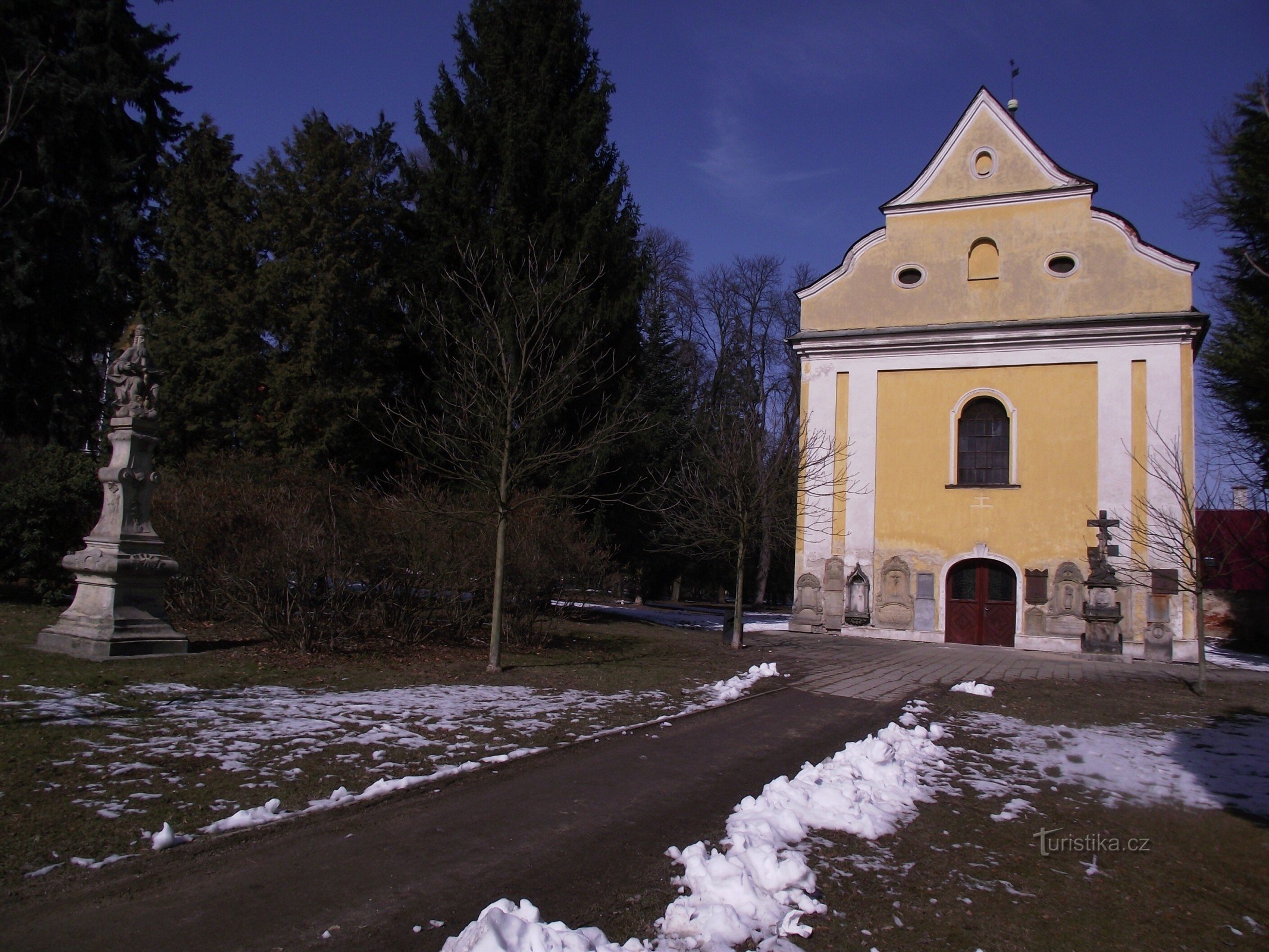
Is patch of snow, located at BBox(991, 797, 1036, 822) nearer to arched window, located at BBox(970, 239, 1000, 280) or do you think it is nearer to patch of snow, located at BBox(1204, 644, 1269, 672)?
patch of snow, located at BBox(1204, 644, 1269, 672)

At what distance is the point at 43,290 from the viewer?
943 inches

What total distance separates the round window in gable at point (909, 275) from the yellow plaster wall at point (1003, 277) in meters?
0.13

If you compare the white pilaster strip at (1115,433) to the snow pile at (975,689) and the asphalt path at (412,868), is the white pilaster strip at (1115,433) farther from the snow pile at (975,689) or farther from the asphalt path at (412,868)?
the asphalt path at (412,868)

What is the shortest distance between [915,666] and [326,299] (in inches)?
640

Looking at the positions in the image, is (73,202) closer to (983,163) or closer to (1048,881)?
(983,163)

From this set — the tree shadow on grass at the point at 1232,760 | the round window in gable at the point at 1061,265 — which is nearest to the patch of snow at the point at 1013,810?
the tree shadow on grass at the point at 1232,760

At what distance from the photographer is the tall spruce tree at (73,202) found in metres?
22.8

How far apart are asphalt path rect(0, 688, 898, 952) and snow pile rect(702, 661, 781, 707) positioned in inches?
140

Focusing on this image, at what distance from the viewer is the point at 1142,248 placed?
22516mm

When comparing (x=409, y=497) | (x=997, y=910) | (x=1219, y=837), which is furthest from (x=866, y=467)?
(x=997, y=910)

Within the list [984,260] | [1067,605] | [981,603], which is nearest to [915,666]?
[981,603]

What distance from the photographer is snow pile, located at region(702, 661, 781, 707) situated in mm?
10734

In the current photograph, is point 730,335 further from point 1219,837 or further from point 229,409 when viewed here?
point 1219,837

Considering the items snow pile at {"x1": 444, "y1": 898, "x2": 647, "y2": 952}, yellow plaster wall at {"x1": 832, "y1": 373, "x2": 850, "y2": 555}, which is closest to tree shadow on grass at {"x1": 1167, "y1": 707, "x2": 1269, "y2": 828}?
snow pile at {"x1": 444, "y1": 898, "x2": 647, "y2": 952}
